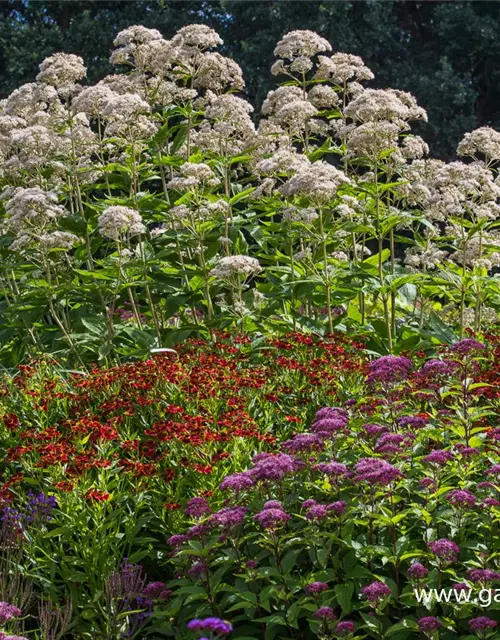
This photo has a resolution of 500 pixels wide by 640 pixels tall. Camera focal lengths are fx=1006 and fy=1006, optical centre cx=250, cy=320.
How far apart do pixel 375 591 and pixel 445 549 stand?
0.96 feet

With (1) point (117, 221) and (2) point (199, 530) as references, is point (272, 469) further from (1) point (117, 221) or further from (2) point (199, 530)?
(1) point (117, 221)

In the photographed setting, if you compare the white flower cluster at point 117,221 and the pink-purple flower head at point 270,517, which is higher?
the white flower cluster at point 117,221

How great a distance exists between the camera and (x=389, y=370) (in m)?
4.48

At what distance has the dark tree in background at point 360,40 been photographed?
62.4 feet

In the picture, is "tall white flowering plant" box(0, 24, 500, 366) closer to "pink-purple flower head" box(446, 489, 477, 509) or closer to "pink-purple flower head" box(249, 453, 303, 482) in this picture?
"pink-purple flower head" box(249, 453, 303, 482)

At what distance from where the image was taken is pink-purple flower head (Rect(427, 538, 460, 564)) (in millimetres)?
3539

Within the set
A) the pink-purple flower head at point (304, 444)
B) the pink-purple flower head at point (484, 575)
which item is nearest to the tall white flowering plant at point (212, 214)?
the pink-purple flower head at point (304, 444)

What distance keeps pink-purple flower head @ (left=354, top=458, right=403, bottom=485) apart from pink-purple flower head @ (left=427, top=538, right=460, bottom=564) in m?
0.28

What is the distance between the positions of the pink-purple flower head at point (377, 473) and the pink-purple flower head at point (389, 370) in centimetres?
73

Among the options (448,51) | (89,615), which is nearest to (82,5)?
(448,51)

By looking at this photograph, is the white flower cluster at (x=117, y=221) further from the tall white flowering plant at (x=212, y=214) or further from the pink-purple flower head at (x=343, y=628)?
the pink-purple flower head at (x=343, y=628)

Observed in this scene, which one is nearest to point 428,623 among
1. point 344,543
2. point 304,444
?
point 344,543

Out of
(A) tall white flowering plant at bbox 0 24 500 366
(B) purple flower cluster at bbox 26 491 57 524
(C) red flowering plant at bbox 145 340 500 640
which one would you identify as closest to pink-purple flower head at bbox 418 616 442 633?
(C) red flowering plant at bbox 145 340 500 640

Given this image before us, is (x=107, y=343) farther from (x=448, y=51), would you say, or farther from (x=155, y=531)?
(x=448, y=51)
